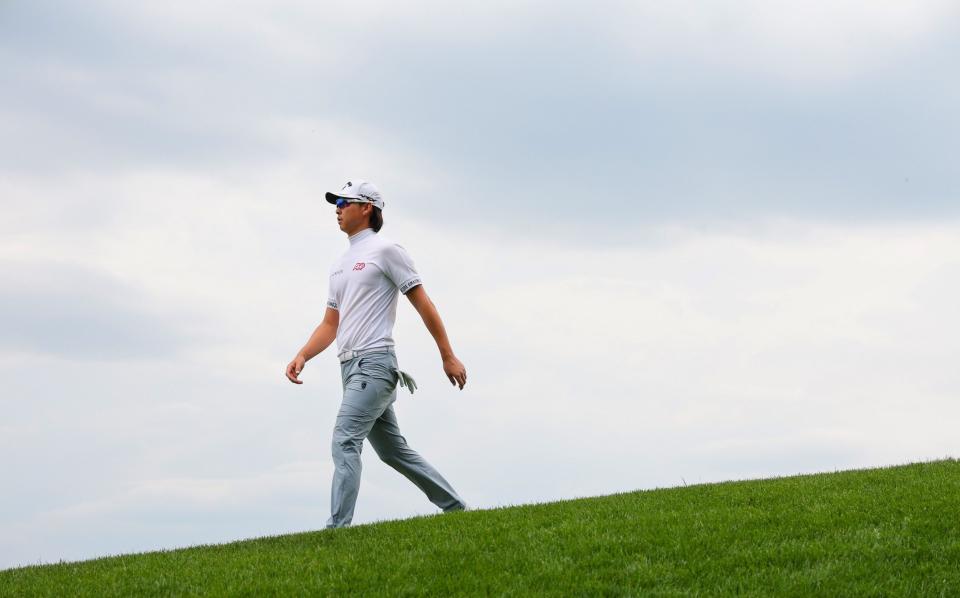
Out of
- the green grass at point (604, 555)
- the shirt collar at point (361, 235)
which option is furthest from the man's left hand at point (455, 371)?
the shirt collar at point (361, 235)

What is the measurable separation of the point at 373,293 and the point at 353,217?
81 cm

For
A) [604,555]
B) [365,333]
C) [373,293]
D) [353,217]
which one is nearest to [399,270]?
[373,293]

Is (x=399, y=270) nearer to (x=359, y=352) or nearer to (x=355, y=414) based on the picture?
(x=359, y=352)

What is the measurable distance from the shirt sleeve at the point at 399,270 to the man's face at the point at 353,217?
516 millimetres

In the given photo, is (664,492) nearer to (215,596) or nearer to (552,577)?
(552,577)

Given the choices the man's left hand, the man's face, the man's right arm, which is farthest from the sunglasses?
the man's left hand

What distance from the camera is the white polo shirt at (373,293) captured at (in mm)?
9609

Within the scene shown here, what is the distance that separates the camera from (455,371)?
31.0 feet

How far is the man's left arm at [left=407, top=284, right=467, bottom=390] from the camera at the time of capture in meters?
9.45

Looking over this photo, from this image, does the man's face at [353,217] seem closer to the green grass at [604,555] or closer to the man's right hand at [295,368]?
the man's right hand at [295,368]

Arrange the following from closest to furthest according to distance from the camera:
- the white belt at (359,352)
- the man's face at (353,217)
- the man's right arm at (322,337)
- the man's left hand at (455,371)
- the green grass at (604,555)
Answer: the green grass at (604,555)
the man's left hand at (455,371)
the white belt at (359,352)
the man's face at (353,217)
the man's right arm at (322,337)

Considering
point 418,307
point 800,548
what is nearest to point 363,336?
point 418,307

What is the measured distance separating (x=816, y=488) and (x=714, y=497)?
1212 millimetres

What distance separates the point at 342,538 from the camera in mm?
9547
